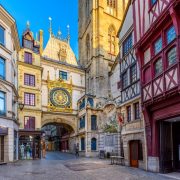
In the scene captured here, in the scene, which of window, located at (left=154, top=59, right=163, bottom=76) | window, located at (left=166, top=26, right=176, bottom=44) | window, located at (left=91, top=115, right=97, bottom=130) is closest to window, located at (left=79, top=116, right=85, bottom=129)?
window, located at (left=91, top=115, right=97, bottom=130)

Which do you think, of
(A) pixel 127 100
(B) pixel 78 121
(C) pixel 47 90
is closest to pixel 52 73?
(C) pixel 47 90

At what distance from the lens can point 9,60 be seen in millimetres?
20188

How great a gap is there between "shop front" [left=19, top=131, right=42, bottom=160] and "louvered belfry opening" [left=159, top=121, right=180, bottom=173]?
57.4 feet

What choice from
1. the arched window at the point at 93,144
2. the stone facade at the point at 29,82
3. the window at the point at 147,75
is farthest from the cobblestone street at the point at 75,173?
the arched window at the point at 93,144

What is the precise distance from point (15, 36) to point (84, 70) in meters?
18.9

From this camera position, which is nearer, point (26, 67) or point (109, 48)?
point (26, 67)

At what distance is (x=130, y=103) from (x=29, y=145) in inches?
603

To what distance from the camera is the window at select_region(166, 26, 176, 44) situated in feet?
37.3

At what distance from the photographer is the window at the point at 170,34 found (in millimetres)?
11375

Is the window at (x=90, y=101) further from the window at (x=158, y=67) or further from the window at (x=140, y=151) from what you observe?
the window at (x=158, y=67)

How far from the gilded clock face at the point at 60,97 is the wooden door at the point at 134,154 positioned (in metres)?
20.7

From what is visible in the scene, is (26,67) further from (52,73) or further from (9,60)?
(9,60)

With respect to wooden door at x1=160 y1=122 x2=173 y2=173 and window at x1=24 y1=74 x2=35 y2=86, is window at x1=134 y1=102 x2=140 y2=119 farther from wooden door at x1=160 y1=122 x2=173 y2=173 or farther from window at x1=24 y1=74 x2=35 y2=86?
window at x1=24 y1=74 x2=35 y2=86

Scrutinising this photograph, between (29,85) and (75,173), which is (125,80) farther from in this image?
(29,85)
